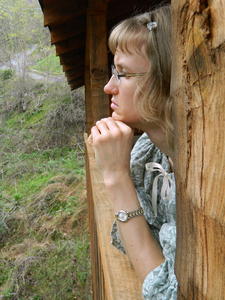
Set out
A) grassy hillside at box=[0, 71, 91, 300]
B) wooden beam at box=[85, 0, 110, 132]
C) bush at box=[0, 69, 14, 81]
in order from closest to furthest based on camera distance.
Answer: wooden beam at box=[85, 0, 110, 132] → grassy hillside at box=[0, 71, 91, 300] → bush at box=[0, 69, 14, 81]

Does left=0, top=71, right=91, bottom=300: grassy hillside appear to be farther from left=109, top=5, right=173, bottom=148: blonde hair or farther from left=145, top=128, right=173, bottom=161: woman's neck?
left=109, top=5, right=173, bottom=148: blonde hair

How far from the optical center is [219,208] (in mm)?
602

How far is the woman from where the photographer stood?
1.34 metres

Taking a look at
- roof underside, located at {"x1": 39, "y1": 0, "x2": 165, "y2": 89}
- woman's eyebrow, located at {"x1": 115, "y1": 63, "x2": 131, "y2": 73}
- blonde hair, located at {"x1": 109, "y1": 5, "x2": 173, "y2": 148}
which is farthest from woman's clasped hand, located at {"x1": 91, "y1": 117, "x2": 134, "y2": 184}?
roof underside, located at {"x1": 39, "y1": 0, "x2": 165, "y2": 89}

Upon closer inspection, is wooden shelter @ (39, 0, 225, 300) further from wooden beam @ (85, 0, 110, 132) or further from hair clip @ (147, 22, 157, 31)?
wooden beam @ (85, 0, 110, 132)

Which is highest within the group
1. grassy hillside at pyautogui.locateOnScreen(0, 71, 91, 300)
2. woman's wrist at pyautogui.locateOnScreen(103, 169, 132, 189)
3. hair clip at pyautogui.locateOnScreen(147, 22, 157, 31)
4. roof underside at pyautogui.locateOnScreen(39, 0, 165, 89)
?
roof underside at pyautogui.locateOnScreen(39, 0, 165, 89)

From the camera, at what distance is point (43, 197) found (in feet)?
32.8

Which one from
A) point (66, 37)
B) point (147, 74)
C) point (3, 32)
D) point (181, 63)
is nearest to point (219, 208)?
point (181, 63)

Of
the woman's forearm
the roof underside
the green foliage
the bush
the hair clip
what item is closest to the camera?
the woman's forearm

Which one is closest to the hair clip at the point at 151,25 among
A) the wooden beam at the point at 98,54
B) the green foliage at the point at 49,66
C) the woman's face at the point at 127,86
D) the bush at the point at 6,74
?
the woman's face at the point at 127,86

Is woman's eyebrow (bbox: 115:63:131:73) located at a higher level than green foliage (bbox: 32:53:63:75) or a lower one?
lower

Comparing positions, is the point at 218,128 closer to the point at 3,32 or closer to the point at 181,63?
the point at 181,63

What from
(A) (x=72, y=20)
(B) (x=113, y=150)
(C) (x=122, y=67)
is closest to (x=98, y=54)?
(A) (x=72, y=20)

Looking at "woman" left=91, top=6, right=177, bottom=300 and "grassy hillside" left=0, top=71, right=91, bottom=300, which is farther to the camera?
"grassy hillside" left=0, top=71, right=91, bottom=300
